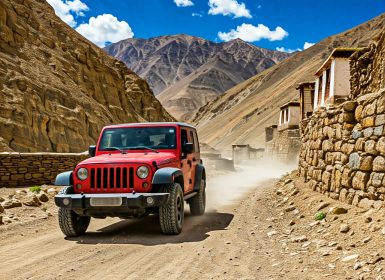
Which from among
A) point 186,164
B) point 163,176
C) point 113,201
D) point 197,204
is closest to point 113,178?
point 113,201

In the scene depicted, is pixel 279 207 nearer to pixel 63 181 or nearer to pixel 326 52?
pixel 63 181

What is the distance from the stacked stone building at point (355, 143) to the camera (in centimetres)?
662

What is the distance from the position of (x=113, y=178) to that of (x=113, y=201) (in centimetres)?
46

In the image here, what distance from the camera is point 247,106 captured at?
10006 cm

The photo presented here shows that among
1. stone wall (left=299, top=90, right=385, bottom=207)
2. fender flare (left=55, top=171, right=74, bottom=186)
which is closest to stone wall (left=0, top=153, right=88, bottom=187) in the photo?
fender flare (left=55, top=171, right=74, bottom=186)

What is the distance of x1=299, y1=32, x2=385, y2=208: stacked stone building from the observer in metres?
6.62

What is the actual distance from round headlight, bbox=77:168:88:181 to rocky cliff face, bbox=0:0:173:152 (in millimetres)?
17418

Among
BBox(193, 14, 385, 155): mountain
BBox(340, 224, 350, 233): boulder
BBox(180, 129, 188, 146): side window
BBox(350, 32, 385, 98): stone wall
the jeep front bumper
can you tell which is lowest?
BBox(340, 224, 350, 233): boulder

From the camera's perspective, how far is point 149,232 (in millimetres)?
7578

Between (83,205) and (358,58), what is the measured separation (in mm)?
9855

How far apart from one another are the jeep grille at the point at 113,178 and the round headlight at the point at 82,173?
0.20m

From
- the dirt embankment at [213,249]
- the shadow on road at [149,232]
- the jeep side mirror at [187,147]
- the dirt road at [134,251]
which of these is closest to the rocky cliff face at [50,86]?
the shadow on road at [149,232]

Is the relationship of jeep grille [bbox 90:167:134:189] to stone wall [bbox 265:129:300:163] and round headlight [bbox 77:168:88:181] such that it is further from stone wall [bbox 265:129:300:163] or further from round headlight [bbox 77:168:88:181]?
stone wall [bbox 265:129:300:163]

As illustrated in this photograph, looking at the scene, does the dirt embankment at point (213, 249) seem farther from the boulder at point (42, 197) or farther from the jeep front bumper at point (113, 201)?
the boulder at point (42, 197)
